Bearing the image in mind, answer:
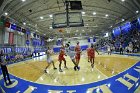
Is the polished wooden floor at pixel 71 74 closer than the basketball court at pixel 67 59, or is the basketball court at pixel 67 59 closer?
the basketball court at pixel 67 59

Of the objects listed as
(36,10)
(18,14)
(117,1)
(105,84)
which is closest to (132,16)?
(117,1)

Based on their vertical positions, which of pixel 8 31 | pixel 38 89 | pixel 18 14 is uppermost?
pixel 18 14

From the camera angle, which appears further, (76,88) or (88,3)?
(88,3)

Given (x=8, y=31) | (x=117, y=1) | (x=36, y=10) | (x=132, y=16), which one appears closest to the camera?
(x=117, y=1)

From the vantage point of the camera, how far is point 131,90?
16.2ft

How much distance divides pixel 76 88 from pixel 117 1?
16.4m

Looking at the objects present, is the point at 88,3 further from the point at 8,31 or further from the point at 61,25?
the point at 8,31

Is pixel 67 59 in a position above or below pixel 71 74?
below

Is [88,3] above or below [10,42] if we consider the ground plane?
above

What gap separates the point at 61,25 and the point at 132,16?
67.5ft

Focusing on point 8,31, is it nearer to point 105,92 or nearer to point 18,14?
point 18,14

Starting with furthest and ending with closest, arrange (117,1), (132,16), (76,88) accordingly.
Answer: (132,16) → (117,1) → (76,88)

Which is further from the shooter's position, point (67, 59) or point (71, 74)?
point (67, 59)

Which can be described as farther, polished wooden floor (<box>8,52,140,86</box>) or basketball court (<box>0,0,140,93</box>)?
→ polished wooden floor (<box>8,52,140,86</box>)
